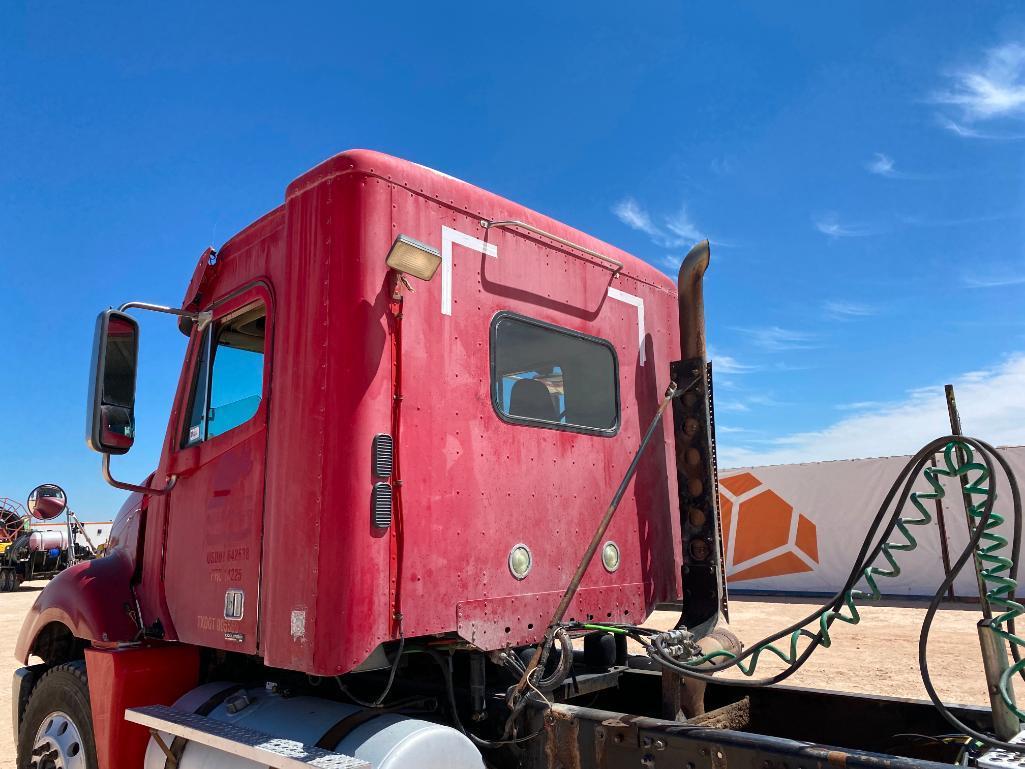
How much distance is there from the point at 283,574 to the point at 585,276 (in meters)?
2.16

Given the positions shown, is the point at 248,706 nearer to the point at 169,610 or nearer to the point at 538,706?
the point at 169,610

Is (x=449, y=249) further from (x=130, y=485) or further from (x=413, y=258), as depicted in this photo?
(x=130, y=485)

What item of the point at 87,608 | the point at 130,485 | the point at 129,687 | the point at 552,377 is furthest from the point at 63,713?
the point at 552,377

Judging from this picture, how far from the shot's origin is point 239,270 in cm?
390

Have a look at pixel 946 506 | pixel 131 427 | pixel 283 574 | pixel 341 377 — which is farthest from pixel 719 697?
pixel 946 506

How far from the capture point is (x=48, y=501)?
18.9 metres

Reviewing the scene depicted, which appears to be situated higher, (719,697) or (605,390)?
(605,390)

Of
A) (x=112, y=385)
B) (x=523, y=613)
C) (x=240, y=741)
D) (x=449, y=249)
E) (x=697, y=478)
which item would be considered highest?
(x=449, y=249)

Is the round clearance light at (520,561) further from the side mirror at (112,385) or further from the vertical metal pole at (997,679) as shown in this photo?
the side mirror at (112,385)

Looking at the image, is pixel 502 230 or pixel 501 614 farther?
pixel 502 230

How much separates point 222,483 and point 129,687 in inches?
Answer: 44.2

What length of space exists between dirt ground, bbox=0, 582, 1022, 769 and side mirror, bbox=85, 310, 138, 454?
4254mm

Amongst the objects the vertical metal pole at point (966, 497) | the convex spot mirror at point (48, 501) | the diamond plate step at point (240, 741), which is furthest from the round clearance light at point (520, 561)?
the convex spot mirror at point (48, 501)

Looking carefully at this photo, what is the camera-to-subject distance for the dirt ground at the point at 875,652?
7.97 m
